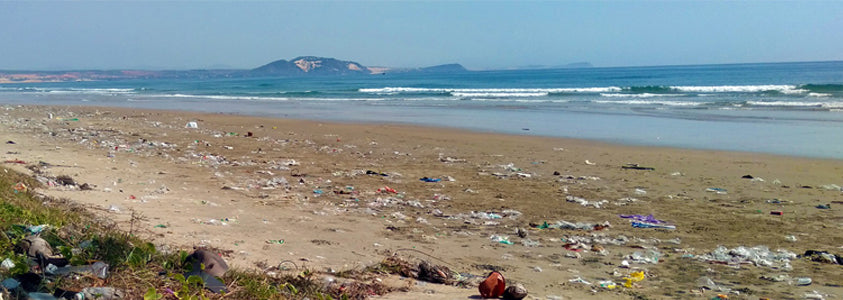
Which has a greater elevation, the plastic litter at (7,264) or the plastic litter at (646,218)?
the plastic litter at (7,264)

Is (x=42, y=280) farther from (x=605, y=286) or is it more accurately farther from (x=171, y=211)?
(x=605, y=286)

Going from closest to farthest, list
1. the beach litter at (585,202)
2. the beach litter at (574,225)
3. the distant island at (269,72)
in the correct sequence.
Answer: the beach litter at (574,225) < the beach litter at (585,202) < the distant island at (269,72)

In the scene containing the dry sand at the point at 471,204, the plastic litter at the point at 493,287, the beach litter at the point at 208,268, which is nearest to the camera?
the beach litter at the point at 208,268

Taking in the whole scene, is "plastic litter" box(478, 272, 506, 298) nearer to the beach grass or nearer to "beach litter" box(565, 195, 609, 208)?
the beach grass

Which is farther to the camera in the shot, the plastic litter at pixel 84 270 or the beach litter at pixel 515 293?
the beach litter at pixel 515 293

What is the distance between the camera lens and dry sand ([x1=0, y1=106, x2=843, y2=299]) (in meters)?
4.92

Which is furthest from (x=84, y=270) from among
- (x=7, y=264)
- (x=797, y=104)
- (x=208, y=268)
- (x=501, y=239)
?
(x=797, y=104)

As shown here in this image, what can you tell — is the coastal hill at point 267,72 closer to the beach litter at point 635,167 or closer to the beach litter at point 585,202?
the beach litter at point 635,167

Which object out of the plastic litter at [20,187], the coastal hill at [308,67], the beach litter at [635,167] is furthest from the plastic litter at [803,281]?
the coastal hill at [308,67]

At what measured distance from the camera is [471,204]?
7.56 meters

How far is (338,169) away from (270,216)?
144 inches

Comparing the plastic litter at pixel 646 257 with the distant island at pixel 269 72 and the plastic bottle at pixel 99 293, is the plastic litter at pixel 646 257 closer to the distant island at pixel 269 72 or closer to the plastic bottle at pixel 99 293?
the plastic bottle at pixel 99 293

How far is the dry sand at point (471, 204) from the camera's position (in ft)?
16.1

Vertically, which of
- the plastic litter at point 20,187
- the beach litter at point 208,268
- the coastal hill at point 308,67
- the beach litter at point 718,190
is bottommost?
the beach litter at point 718,190
